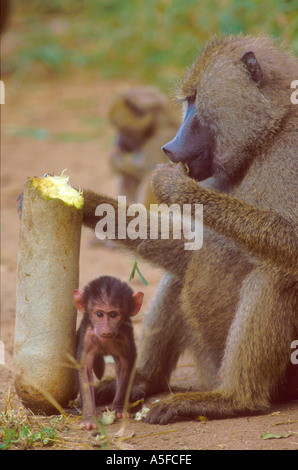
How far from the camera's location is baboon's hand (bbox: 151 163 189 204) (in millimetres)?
3055

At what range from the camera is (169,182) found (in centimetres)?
309

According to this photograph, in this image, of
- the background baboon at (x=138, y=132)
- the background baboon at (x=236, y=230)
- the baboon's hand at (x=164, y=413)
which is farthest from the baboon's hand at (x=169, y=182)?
the background baboon at (x=138, y=132)

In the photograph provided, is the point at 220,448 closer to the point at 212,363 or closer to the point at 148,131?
the point at 212,363

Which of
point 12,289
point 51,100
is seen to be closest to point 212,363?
point 12,289

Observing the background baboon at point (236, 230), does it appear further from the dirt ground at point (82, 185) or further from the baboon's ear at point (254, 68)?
the dirt ground at point (82, 185)

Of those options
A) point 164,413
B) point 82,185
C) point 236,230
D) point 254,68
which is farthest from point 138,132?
point 164,413

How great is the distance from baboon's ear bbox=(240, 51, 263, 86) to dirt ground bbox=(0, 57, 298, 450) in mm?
1091

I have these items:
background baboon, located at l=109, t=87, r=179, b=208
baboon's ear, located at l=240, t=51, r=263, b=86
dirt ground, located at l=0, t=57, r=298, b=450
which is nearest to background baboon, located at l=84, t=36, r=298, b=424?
baboon's ear, located at l=240, t=51, r=263, b=86

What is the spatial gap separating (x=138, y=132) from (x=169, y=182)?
3781 mm

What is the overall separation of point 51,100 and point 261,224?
24.2 ft

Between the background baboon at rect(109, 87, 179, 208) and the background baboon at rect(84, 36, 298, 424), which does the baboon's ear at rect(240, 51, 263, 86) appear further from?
the background baboon at rect(109, 87, 179, 208)

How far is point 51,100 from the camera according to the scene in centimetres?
981

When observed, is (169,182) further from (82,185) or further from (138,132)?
(82,185)
